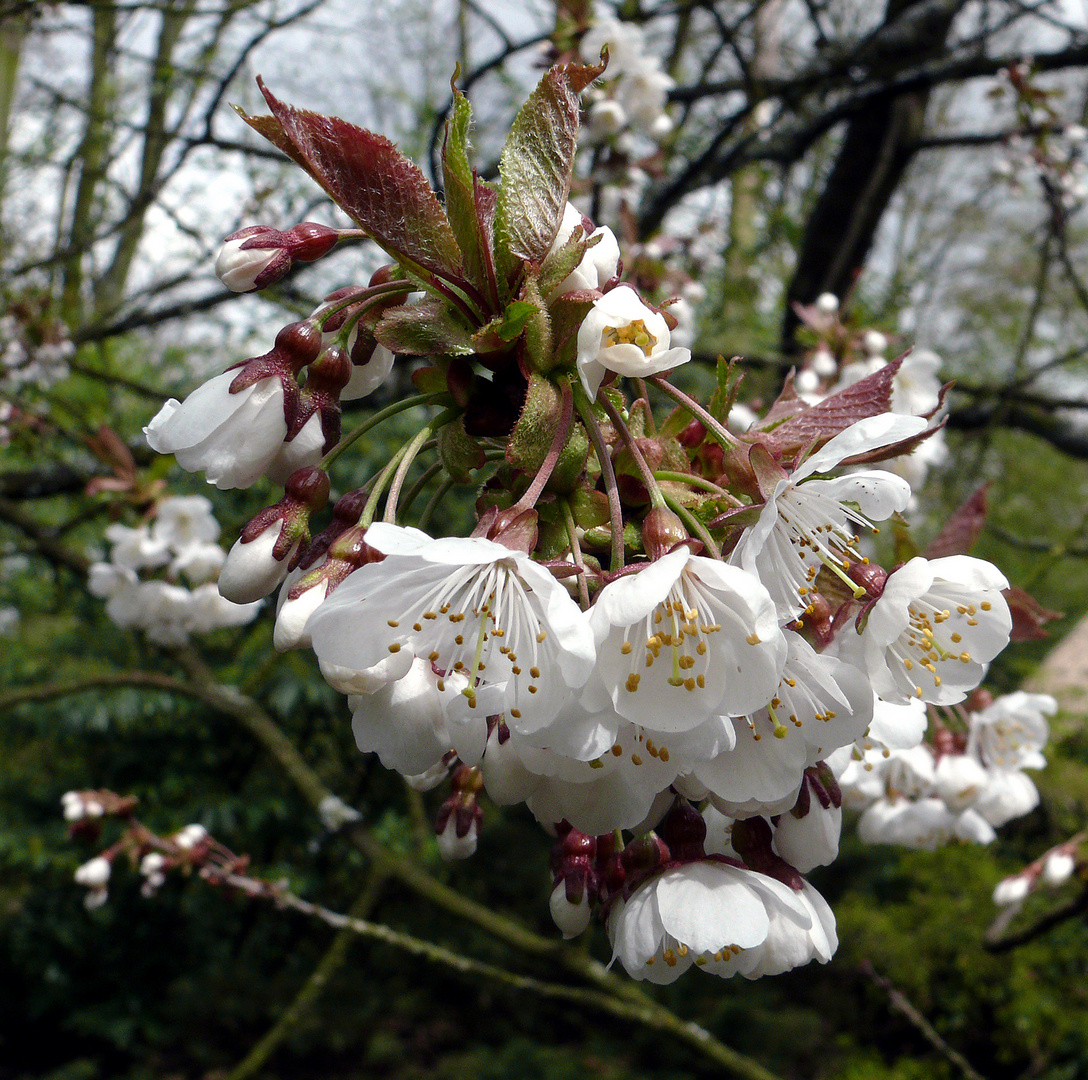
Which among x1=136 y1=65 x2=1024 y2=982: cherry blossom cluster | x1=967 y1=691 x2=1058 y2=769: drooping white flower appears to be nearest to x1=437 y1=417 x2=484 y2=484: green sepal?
x1=136 y1=65 x2=1024 y2=982: cherry blossom cluster

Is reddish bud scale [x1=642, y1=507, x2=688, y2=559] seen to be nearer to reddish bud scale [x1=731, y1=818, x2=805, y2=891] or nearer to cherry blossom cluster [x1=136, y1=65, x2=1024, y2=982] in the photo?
cherry blossom cluster [x1=136, y1=65, x2=1024, y2=982]

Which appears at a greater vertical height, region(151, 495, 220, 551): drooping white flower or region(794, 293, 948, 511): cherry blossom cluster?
region(794, 293, 948, 511): cherry blossom cluster

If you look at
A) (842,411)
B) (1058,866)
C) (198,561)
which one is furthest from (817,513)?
(198,561)

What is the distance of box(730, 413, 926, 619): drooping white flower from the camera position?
58 cm

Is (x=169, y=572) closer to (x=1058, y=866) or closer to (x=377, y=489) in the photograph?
(x=377, y=489)

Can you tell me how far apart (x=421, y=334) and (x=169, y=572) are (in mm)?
2067

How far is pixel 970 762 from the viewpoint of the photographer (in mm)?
A: 1421

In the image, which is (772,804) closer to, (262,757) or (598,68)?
(598,68)

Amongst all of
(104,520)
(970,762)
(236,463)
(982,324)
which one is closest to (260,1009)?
(104,520)

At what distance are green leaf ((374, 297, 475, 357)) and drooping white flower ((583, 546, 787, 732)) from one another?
25 centimetres

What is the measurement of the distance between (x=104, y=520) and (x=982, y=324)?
10.5 meters

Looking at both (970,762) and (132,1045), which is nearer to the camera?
(970,762)

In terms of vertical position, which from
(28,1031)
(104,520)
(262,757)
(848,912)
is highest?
(104,520)

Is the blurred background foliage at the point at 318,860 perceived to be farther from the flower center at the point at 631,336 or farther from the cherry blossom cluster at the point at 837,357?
the flower center at the point at 631,336
